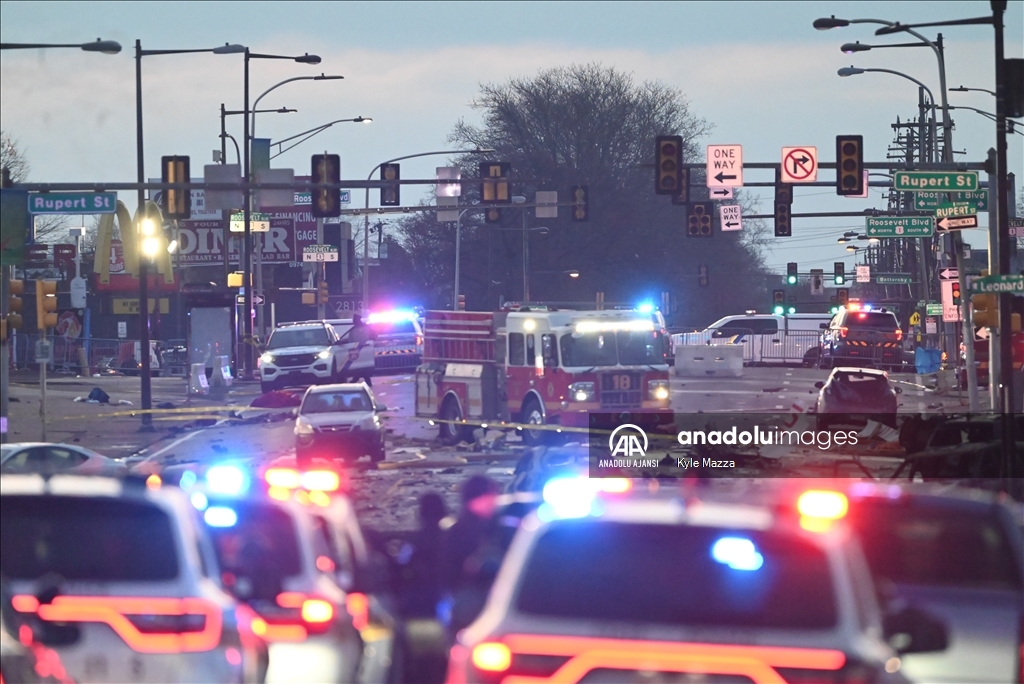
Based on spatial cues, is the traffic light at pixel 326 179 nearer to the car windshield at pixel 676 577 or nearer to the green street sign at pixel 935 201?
the green street sign at pixel 935 201

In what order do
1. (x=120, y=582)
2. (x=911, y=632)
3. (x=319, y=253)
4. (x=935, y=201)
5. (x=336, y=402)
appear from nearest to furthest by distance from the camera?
(x=911, y=632), (x=120, y=582), (x=336, y=402), (x=935, y=201), (x=319, y=253)

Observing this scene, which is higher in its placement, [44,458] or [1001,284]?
[1001,284]

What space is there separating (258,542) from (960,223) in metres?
24.3

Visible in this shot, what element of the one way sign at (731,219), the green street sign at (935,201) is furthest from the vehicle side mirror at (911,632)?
the one way sign at (731,219)

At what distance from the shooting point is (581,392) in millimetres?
29625

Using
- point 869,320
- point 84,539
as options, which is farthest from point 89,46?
point 869,320

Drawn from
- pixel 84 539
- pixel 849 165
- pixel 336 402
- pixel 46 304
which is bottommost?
pixel 336 402

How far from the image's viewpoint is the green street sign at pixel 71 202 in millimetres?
31188

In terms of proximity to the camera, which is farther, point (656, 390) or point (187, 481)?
point (656, 390)

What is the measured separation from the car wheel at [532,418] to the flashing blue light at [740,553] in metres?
23.7

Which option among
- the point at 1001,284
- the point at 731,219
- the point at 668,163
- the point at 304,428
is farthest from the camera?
the point at 731,219

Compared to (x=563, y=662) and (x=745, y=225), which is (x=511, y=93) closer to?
(x=745, y=225)

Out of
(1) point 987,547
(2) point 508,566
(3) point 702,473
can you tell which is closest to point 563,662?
(2) point 508,566

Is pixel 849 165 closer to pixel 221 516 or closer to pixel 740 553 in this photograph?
pixel 221 516
